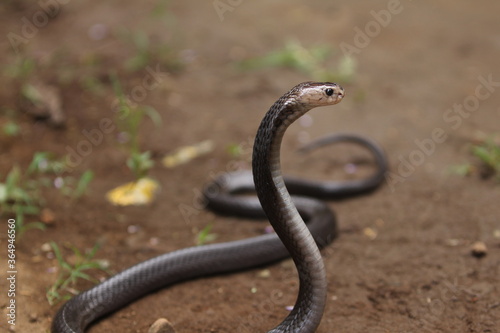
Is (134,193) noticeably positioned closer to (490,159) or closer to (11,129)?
(11,129)

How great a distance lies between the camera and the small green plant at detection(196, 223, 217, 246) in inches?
180

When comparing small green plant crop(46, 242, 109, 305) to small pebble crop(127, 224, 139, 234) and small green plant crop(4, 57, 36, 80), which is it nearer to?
small pebble crop(127, 224, 139, 234)

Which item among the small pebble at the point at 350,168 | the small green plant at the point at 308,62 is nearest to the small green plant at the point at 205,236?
the small pebble at the point at 350,168

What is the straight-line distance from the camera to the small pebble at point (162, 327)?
133 inches

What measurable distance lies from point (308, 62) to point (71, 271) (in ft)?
16.3

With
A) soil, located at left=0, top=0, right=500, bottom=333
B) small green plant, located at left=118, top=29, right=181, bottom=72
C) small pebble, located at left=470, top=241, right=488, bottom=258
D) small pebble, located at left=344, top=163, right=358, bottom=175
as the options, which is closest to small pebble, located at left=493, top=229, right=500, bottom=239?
soil, located at left=0, top=0, right=500, bottom=333

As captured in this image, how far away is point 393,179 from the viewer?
223 inches

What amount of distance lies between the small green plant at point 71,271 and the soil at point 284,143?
67 mm

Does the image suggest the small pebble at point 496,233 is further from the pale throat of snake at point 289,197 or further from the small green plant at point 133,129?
the small green plant at point 133,129

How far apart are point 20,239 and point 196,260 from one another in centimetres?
149

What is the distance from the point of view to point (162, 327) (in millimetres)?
3391

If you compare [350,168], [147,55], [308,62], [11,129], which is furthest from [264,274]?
[147,55]

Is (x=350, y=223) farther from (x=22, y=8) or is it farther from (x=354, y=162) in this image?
(x=22, y=8)

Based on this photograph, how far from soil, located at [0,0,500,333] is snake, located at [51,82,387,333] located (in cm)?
13
